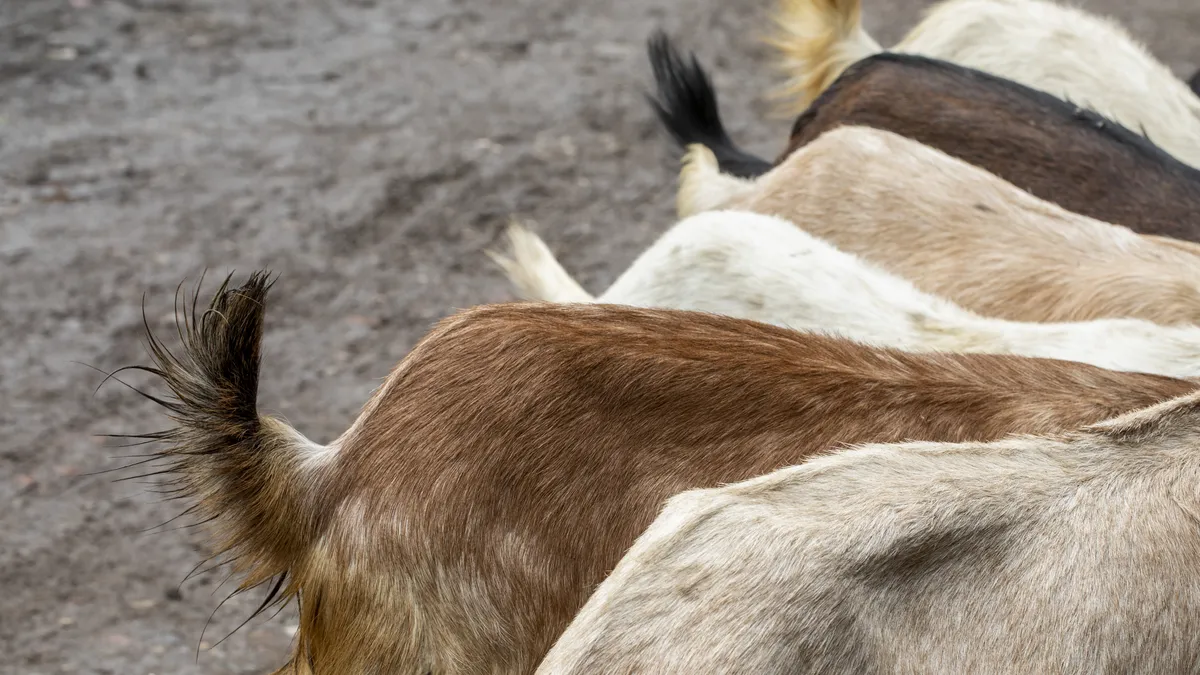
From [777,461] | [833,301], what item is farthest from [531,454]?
[833,301]

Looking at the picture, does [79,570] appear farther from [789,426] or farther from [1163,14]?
[1163,14]

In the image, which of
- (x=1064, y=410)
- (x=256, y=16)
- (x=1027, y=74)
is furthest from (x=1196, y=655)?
(x=256, y=16)

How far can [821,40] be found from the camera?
12.4ft

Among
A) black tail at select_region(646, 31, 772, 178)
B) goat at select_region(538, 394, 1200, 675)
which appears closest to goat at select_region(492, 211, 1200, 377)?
goat at select_region(538, 394, 1200, 675)

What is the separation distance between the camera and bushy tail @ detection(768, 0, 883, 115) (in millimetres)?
3750

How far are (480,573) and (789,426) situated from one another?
1.46 ft

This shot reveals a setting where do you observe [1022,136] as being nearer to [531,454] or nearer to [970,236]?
[970,236]

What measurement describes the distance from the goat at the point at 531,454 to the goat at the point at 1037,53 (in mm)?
2031

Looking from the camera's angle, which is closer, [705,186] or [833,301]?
[833,301]

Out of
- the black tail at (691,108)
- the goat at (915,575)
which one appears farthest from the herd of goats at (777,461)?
the black tail at (691,108)

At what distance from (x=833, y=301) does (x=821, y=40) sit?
6.17 ft

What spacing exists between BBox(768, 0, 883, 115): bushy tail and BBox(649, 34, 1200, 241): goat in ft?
1.74

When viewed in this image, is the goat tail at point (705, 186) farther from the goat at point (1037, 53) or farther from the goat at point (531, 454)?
the goat at point (531, 454)

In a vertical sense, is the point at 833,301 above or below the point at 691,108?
above
